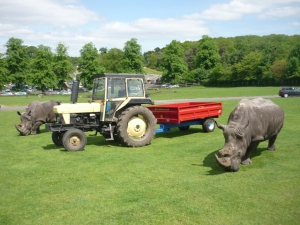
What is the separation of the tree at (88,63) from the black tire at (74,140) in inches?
1980

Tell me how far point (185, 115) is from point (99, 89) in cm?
344

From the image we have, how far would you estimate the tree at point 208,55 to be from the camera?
92.4 meters

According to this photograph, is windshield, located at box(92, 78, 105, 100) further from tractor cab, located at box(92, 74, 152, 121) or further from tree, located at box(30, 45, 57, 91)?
tree, located at box(30, 45, 57, 91)

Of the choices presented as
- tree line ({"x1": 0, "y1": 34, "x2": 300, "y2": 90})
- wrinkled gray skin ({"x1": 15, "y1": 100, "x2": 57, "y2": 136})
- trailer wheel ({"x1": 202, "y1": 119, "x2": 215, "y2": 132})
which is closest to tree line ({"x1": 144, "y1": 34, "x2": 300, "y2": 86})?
tree line ({"x1": 0, "y1": 34, "x2": 300, "y2": 90})

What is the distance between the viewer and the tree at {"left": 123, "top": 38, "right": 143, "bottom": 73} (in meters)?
63.2

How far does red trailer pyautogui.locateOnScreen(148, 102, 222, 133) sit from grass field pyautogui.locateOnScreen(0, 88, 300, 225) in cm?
136

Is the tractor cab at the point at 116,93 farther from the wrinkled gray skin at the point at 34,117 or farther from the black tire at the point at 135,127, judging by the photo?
the wrinkled gray skin at the point at 34,117

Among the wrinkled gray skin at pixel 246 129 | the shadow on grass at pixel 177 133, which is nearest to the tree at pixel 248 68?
the shadow on grass at pixel 177 133

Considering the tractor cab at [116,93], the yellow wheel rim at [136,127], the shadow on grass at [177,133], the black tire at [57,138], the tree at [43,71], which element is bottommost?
the shadow on grass at [177,133]

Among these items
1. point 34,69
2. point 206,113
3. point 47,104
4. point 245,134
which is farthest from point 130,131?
point 34,69

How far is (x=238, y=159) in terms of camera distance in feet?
26.6

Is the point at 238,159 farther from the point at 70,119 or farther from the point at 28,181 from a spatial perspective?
the point at 70,119

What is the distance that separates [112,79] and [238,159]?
5.45 metres

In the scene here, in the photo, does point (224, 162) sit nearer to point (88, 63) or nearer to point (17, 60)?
point (88, 63)
